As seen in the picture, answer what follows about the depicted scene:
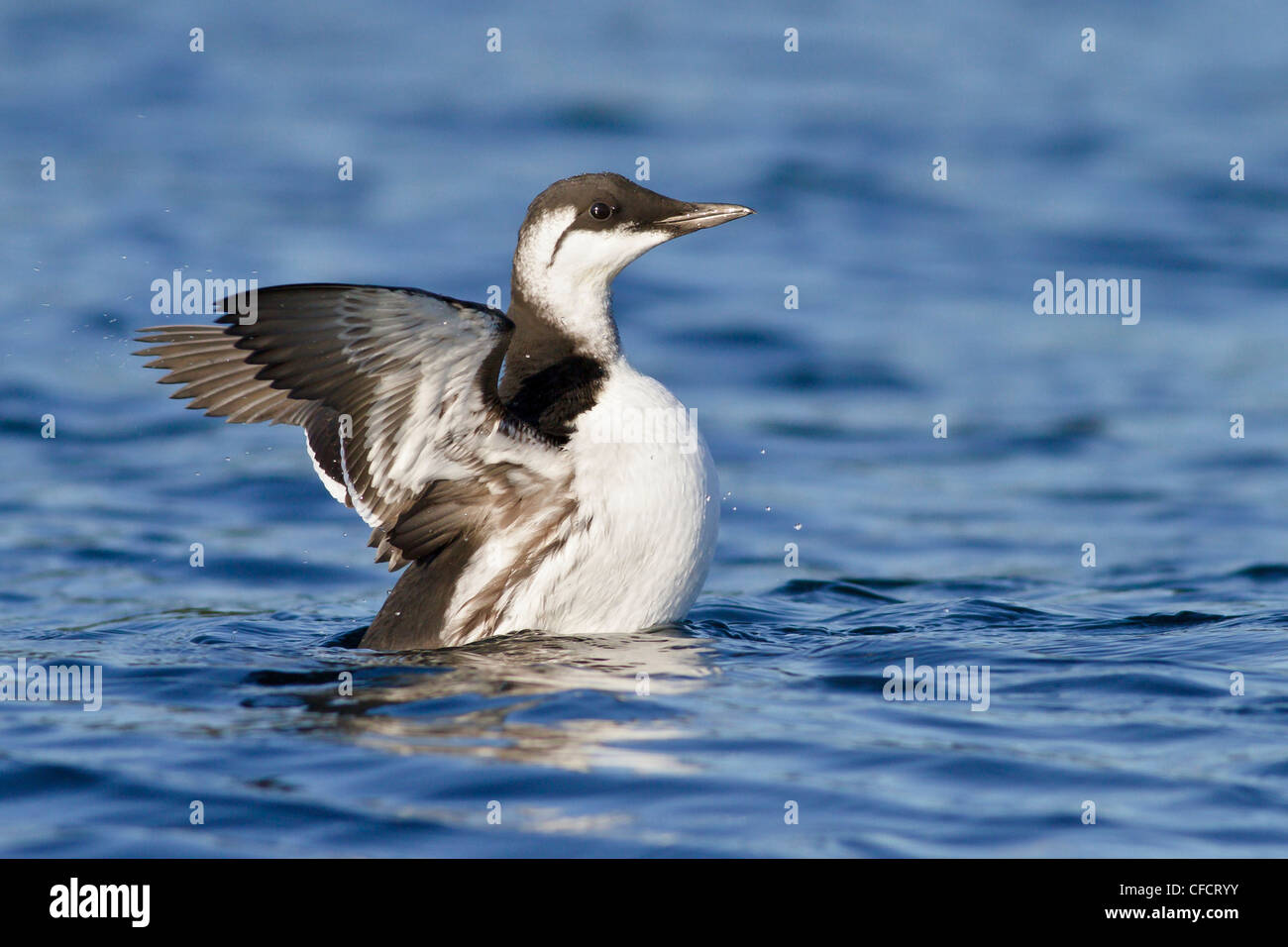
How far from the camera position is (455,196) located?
1516 cm

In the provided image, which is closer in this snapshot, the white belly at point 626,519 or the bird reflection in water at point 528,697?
the bird reflection in water at point 528,697

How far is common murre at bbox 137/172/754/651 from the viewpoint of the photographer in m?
5.65

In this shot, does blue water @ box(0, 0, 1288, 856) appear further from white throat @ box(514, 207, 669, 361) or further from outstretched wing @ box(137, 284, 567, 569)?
white throat @ box(514, 207, 669, 361)

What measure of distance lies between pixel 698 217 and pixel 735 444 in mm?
4454

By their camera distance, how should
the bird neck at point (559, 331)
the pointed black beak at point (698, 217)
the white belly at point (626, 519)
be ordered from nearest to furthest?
the white belly at point (626, 519) → the bird neck at point (559, 331) → the pointed black beak at point (698, 217)

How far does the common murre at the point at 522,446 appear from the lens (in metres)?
5.65

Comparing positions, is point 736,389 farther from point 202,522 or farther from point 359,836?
point 359,836

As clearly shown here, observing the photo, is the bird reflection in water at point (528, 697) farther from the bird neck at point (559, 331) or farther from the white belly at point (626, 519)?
the bird neck at point (559, 331)

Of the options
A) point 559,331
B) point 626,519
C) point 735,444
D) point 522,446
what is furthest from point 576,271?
point 735,444

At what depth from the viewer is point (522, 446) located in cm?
586

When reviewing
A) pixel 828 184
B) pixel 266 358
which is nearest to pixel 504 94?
pixel 828 184

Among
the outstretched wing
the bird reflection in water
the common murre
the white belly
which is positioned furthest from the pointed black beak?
the bird reflection in water

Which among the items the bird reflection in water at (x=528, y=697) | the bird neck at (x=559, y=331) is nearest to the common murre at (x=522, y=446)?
the bird neck at (x=559, y=331)

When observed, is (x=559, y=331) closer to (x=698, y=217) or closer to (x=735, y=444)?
(x=698, y=217)
